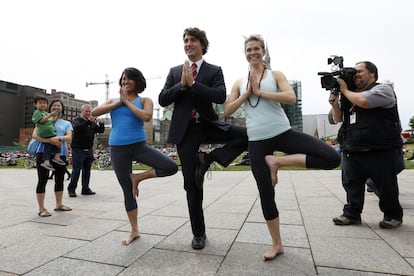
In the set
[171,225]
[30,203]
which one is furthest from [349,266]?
[30,203]

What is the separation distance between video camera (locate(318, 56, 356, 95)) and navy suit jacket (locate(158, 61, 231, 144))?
1.45 metres

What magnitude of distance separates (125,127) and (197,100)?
924mm

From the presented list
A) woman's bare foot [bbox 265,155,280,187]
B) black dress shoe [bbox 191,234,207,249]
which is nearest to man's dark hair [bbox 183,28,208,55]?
woman's bare foot [bbox 265,155,280,187]

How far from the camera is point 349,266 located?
2.26 meters

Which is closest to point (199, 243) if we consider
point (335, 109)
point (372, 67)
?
point (335, 109)

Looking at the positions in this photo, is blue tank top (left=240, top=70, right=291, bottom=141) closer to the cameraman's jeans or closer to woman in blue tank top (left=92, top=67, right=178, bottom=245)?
Result: woman in blue tank top (left=92, top=67, right=178, bottom=245)

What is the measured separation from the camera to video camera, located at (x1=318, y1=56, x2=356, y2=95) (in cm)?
339

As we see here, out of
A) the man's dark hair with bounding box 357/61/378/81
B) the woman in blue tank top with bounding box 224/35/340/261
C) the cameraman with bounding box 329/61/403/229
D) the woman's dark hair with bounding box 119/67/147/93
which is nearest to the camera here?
the woman in blue tank top with bounding box 224/35/340/261

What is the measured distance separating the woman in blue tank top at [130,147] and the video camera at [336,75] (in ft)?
7.26

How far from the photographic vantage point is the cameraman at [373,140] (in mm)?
3340

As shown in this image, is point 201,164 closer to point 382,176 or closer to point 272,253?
point 272,253

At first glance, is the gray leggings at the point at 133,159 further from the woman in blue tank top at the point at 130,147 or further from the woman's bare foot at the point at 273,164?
the woman's bare foot at the point at 273,164

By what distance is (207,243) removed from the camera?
290 centimetres

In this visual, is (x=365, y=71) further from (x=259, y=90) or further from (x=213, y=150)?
(x=213, y=150)
